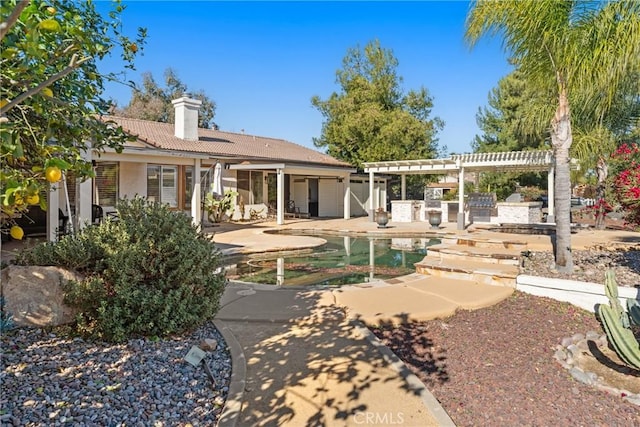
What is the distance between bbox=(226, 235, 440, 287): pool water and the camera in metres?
9.13

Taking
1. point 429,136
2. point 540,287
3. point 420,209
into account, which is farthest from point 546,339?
point 429,136

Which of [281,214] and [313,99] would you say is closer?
[281,214]

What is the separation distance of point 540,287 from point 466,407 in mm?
4168

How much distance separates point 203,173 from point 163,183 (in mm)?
2524

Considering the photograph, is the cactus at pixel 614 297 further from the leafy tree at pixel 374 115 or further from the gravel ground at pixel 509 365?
the leafy tree at pixel 374 115

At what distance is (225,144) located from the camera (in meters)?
22.5

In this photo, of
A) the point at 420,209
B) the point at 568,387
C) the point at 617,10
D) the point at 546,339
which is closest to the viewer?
the point at 568,387

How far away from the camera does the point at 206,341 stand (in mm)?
4461

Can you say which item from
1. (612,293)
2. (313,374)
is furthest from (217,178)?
(612,293)

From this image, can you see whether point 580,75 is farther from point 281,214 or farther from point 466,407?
point 281,214

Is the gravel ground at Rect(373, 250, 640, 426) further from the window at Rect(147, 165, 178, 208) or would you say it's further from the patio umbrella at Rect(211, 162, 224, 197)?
the window at Rect(147, 165, 178, 208)

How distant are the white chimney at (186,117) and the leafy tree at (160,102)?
17495 millimetres

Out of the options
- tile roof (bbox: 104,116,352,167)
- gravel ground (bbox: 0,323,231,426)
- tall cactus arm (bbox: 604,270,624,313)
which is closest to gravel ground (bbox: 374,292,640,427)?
tall cactus arm (bbox: 604,270,624,313)

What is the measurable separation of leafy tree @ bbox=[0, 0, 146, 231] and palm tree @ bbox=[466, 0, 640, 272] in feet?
19.9
